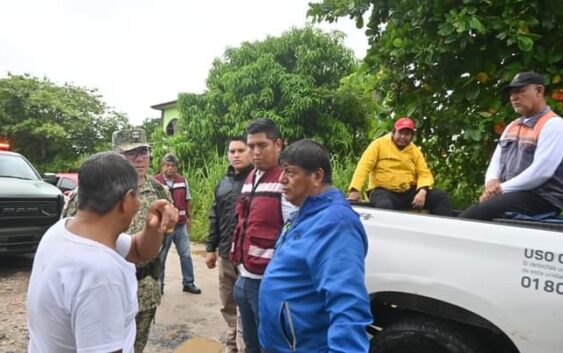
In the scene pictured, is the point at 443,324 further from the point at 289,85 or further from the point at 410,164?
the point at 289,85

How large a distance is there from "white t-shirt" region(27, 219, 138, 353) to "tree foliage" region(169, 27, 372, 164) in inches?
427

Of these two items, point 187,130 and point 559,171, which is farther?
point 187,130

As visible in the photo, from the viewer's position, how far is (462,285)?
7.72 feet

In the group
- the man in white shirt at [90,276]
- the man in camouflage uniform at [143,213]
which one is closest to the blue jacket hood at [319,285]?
the man in white shirt at [90,276]

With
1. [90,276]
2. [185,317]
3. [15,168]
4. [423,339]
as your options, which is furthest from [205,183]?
[90,276]

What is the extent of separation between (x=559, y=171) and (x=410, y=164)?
1364 millimetres

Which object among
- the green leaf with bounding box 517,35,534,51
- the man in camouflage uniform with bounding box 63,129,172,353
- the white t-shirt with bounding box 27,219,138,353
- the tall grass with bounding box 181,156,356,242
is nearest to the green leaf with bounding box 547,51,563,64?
the green leaf with bounding box 517,35,534,51

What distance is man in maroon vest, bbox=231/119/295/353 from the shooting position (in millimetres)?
3045

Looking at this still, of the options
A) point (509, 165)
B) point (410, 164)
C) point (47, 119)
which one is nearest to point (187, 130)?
point (410, 164)

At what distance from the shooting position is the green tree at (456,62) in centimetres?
411

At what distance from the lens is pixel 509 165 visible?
10.8ft

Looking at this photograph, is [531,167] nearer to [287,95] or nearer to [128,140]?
[128,140]

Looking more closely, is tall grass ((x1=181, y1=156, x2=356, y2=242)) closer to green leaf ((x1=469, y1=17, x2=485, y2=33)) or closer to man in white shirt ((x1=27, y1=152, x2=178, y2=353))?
green leaf ((x1=469, y1=17, x2=485, y2=33))

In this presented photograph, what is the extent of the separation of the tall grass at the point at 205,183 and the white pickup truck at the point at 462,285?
20.5 feet
